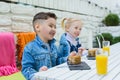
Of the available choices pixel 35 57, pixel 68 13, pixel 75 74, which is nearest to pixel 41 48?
pixel 35 57

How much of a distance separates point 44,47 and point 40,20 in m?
0.21

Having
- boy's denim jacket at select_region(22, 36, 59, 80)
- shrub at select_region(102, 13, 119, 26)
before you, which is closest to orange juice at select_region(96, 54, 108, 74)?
boy's denim jacket at select_region(22, 36, 59, 80)

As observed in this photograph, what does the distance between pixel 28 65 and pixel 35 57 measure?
0.28 ft

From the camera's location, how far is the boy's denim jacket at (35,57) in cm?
148

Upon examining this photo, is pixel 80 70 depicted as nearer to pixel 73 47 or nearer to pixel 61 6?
pixel 73 47

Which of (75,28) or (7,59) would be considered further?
(75,28)

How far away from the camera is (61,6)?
12.2 ft

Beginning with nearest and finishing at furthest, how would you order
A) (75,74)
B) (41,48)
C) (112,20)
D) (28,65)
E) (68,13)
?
(75,74)
(28,65)
(41,48)
(68,13)
(112,20)

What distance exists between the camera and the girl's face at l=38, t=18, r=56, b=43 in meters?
1.64

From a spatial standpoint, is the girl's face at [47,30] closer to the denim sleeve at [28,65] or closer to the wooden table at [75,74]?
the denim sleeve at [28,65]

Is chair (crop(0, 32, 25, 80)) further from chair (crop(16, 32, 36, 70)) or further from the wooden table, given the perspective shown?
chair (crop(16, 32, 36, 70))

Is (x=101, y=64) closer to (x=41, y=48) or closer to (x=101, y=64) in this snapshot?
(x=101, y=64)

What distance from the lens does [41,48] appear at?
62.9 inches

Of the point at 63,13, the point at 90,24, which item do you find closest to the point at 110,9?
the point at 90,24
